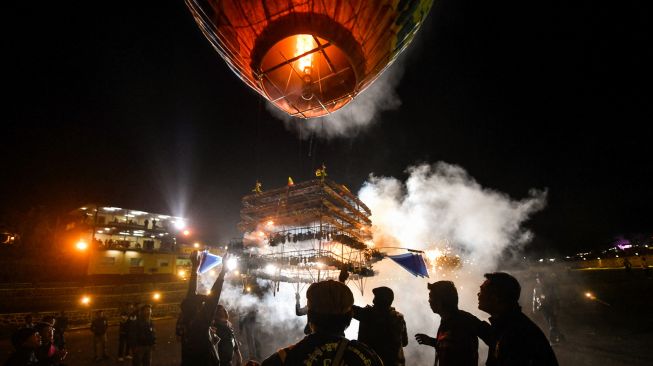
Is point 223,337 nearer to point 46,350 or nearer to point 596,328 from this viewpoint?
point 46,350

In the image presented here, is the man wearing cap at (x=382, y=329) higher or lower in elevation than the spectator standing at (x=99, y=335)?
higher

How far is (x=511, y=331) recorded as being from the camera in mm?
2135

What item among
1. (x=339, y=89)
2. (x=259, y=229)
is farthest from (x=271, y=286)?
(x=339, y=89)

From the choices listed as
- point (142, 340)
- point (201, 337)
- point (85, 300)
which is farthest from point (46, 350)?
point (85, 300)

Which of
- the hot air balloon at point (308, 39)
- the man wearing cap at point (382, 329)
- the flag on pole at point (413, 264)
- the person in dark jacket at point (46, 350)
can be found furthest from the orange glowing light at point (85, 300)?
the hot air balloon at point (308, 39)

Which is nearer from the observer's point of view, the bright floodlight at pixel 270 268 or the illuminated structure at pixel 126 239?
the bright floodlight at pixel 270 268

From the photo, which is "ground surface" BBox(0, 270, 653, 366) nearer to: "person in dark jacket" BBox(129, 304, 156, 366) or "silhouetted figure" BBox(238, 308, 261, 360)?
"silhouetted figure" BBox(238, 308, 261, 360)

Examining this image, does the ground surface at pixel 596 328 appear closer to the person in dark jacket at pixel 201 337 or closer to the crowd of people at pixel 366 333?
the crowd of people at pixel 366 333

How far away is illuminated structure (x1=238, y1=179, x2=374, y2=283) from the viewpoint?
69.2 feet

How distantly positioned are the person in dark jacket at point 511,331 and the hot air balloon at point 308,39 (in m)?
2.46

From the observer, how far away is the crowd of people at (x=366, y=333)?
1.75 m

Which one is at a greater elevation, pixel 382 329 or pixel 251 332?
pixel 382 329

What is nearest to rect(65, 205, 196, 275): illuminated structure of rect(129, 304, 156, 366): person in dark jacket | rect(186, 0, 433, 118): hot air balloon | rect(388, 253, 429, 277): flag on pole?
rect(129, 304, 156, 366): person in dark jacket

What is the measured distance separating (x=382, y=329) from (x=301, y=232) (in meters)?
21.1
